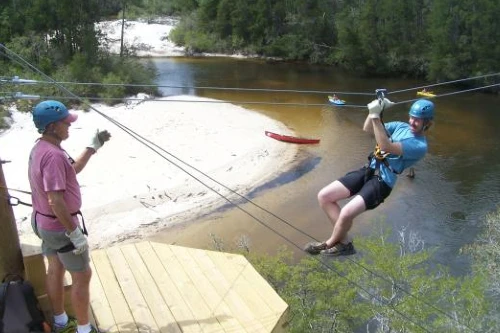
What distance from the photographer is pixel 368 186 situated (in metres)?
5.50

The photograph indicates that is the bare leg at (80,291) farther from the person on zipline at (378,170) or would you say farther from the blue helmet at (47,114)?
the person on zipline at (378,170)

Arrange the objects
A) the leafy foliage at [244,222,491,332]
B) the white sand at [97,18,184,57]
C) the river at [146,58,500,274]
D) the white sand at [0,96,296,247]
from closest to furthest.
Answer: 1. the leafy foliage at [244,222,491,332]
2. the river at [146,58,500,274]
3. the white sand at [0,96,296,247]
4. the white sand at [97,18,184,57]

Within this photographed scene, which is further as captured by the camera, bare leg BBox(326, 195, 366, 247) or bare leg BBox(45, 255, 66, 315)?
bare leg BBox(326, 195, 366, 247)

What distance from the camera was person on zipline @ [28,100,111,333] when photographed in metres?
4.20

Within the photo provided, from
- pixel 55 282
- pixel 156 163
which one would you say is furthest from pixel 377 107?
pixel 156 163

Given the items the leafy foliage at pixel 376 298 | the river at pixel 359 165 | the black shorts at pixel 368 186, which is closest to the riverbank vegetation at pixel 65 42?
the river at pixel 359 165

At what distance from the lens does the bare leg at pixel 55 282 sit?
4.70 meters

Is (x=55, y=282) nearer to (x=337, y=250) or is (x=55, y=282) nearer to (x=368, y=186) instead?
(x=337, y=250)

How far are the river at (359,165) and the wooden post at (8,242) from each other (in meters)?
3.75

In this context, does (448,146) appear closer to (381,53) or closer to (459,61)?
(459,61)

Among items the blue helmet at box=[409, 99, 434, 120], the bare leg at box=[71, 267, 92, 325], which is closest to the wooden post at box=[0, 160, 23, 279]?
the bare leg at box=[71, 267, 92, 325]

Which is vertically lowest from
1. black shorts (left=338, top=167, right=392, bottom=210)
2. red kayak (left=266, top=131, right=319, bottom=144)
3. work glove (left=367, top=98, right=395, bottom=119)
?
red kayak (left=266, top=131, right=319, bottom=144)

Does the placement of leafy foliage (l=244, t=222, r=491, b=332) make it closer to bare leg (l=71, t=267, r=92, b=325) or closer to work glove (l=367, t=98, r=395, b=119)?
work glove (l=367, t=98, r=395, b=119)

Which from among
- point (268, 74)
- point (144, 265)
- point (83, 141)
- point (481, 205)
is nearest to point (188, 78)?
point (268, 74)
